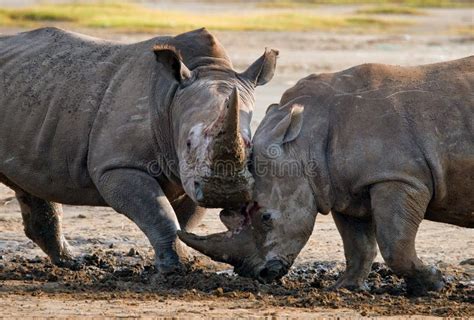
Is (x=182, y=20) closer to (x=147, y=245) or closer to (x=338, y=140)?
(x=147, y=245)

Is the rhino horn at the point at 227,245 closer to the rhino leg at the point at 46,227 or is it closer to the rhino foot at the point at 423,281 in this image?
the rhino foot at the point at 423,281

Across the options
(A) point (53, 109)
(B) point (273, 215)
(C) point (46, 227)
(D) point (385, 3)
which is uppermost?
(A) point (53, 109)

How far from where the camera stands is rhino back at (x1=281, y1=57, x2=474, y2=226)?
884 centimetres

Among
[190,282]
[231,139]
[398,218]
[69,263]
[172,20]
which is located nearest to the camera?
[231,139]

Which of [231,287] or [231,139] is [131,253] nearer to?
[231,287]

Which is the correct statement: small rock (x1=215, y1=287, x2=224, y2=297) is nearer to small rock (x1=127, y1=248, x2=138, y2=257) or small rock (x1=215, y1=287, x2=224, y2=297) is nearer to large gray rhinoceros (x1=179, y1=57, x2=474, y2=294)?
large gray rhinoceros (x1=179, y1=57, x2=474, y2=294)

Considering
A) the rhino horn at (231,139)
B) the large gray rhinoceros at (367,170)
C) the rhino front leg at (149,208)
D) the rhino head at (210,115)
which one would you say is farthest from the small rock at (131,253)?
the rhino horn at (231,139)

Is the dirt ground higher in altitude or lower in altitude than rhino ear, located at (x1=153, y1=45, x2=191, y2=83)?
lower

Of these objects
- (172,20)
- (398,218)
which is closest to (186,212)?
(398,218)

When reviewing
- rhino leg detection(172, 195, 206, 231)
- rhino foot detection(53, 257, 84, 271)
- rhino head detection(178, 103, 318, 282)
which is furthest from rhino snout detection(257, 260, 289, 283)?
rhino foot detection(53, 257, 84, 271)

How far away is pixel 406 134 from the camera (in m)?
8.89

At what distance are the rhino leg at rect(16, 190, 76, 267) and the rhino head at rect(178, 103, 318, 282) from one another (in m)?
2.10

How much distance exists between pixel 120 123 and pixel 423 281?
242cm

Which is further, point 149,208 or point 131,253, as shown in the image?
point 131,253
